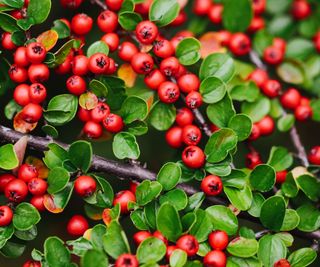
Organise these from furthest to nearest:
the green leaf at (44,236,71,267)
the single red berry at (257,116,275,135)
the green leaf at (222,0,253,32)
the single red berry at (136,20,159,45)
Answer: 1. the green leaf at (222,0,253,32)
2. the single red berry at (257,116,275,135)
3. the single red berry at (136,20,159,45)
4. the green leaf at (44,236,71,267)

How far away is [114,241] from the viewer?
163cm

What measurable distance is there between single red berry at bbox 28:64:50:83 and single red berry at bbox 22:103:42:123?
0.09 meters

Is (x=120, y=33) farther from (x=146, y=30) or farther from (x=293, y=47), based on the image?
(x=293, y=47)

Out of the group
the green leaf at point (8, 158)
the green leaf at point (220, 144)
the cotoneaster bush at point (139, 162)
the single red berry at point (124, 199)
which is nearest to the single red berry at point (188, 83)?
the cotoneaster bush at point (139, 162)

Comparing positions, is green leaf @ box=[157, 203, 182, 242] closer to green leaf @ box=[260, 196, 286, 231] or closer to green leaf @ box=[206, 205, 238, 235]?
green leaf @ box=[206, 205, 238, 235]

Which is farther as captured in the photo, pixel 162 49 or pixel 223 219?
pixel 162 49

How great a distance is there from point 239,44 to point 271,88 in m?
0.27

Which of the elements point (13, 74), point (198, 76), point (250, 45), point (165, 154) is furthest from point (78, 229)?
point (250, 45)

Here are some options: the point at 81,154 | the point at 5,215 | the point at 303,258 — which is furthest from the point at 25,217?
the point at 303,258

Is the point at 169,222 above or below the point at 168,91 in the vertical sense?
below

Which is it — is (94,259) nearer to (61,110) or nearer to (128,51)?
(61,110)

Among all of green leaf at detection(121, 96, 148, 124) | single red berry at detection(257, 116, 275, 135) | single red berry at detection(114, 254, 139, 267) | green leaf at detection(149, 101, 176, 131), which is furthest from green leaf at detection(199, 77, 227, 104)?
single red berry at detection(114, 254, 139, 267)

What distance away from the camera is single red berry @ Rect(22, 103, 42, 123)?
185 centimetres

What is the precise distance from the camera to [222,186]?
6.26ft
